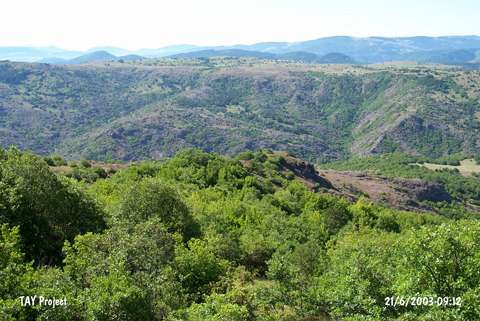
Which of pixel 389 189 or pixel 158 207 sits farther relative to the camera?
pixel 389 189

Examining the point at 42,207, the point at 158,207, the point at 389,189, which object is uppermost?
the point at 42,207

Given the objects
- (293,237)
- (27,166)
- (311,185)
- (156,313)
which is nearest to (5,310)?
(156,313)

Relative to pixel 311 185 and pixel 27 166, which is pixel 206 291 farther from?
pixel 311 185

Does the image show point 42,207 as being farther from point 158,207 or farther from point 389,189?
point 389,189

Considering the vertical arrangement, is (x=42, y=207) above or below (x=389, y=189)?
above

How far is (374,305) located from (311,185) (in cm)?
10819

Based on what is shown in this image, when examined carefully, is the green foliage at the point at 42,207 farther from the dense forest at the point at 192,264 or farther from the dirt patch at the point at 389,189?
the dirt patch at the point at 389,189

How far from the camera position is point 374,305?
78.6 ft
